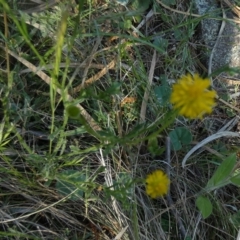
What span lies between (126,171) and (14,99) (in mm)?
356

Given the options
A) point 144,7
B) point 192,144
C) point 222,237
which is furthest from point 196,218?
point 144,7

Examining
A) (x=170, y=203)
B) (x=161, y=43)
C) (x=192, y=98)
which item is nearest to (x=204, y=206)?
(x=170, y=203)

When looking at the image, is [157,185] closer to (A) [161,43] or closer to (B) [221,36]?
(A) [161,43]

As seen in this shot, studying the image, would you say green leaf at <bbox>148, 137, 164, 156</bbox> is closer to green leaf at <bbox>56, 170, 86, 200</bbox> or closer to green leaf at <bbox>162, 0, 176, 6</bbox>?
green leaf at <bbox>56, 170, 86, 200</bbox>

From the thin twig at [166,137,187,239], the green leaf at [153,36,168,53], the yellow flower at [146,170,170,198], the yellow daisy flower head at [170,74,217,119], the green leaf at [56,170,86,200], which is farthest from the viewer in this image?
the green leaf at [153,36,168,53]

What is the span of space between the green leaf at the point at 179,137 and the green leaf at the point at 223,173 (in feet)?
0.44

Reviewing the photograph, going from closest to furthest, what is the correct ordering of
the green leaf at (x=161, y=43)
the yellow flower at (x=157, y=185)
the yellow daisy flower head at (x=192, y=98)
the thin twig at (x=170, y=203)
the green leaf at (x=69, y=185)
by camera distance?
the yellow daisy flower head at (x=192, y=98), the yellow flower at (x=157, y=185), the green leaf at (x=69, y=185), the thin twig at (x=170, y=203), the green leaf at (x=161, y=43)

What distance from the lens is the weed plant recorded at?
3.92 ft

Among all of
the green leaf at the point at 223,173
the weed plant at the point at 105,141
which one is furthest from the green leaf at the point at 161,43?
the green leaf at the point at 223,173

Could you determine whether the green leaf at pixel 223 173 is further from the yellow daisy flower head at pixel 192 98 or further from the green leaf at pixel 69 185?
the yellow daisy flower head at pixel 192 98

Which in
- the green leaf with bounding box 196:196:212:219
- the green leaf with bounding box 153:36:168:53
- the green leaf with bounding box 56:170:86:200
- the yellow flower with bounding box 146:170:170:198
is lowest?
the green leaf with bounding box 196:196:212:219

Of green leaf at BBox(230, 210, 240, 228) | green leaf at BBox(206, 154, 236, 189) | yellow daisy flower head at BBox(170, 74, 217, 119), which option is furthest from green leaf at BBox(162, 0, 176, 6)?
yellow daisy flower head at BBox(170, 74, 217, 119)

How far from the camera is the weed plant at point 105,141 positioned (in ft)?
3.92

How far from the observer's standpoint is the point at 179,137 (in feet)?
4.42
